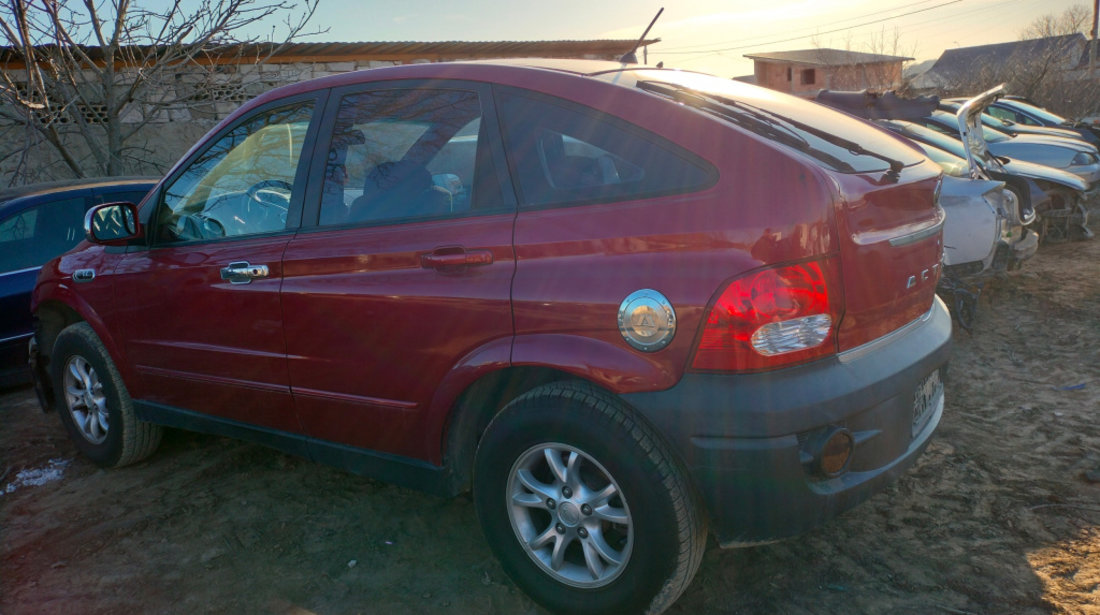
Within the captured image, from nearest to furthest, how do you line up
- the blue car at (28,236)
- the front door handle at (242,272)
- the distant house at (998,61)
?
the front door handle at (242,272) < the blue car at (28,236) < the distant house at (998,61)

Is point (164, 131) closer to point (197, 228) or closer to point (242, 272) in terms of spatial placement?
point (197, 228)

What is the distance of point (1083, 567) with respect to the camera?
8.79 ft

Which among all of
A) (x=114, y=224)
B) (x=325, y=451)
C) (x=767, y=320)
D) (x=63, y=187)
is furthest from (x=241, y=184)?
(x=63, y=187)

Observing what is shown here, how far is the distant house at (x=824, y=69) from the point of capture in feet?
124

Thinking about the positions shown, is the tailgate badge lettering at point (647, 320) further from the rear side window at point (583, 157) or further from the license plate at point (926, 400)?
the license plate at point (926, 400)

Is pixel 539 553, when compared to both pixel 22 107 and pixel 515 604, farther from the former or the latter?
pixel 22 107

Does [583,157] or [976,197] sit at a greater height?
[583,157]

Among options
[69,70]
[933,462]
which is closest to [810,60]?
[69,70]

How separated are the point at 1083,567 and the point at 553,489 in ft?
5.93

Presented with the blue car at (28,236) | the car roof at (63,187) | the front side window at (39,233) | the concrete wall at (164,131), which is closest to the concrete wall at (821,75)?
the concrete wall at (164,131)

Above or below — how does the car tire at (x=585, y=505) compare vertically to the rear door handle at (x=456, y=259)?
below

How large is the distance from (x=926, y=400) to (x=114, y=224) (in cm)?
347

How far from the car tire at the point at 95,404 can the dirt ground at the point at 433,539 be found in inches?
5.3

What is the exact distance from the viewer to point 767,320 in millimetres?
2117
